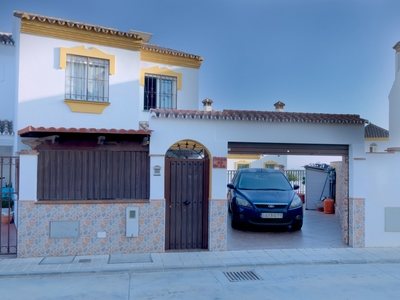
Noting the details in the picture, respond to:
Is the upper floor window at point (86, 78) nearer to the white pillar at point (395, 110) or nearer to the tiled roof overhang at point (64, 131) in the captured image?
the tiled roof overhang at point (64, 131)

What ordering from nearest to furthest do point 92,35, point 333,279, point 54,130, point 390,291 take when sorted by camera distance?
point 390,291 → point 333,279 → point 54,130 → point 92,35

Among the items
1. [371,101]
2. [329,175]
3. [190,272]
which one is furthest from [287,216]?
[371,101]

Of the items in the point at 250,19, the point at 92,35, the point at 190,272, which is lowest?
the point at 190,272

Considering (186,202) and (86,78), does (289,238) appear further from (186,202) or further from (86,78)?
(86,78)

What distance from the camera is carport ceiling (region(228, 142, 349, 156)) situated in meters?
9.59

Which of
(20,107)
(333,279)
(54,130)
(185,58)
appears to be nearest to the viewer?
(333,279)

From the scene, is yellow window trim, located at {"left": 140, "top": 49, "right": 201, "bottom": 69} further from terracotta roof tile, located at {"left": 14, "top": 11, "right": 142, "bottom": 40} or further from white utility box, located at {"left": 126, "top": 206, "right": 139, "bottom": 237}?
white utility box, located at {"left": 126, "top": 206, "right": 139, "bottom": 237}

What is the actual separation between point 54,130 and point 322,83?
42.0 ft

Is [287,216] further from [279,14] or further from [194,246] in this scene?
[279,14]

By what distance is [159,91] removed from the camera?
618 inches

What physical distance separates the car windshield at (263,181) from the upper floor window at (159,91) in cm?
477

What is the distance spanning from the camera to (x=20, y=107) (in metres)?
12.2

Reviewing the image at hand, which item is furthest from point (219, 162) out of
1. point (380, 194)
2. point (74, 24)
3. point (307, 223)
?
point (74, 24)

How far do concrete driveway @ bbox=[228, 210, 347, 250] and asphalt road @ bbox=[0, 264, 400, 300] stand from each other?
5.90 ft
